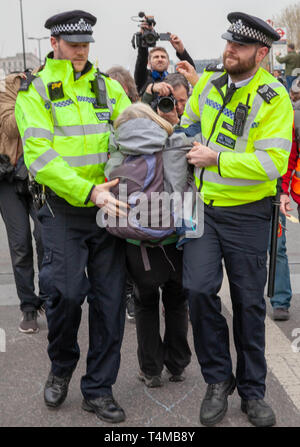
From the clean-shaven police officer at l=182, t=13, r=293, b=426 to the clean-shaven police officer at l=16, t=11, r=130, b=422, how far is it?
479 mm

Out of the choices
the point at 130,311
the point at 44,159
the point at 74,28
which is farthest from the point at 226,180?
the point at 130,311

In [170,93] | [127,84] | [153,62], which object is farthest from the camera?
[153,62]

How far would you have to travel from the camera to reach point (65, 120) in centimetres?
326

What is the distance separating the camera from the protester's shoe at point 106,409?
10.9ft

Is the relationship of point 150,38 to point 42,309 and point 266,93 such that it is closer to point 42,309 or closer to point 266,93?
point 42,309

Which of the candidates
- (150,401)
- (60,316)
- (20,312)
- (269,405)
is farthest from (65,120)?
(20,312)

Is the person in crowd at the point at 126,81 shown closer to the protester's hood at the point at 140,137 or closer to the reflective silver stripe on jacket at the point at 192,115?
the reflective silver stripe on jacket at the point at 192,115

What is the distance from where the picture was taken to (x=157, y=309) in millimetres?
3717

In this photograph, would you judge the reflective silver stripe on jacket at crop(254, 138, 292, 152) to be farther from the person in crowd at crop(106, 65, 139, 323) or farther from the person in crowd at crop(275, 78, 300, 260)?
the person in crowd at crop(106, 65, 139, 323)

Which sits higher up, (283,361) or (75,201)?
(75,201)

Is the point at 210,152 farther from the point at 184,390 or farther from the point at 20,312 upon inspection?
the point at 20,312

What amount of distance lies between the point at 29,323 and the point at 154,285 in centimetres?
162

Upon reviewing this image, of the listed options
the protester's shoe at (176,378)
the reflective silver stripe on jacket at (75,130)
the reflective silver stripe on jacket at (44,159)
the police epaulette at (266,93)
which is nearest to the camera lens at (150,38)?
the reflective silver stripe on jacket at (75,130)

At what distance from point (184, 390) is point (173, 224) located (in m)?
1.06
